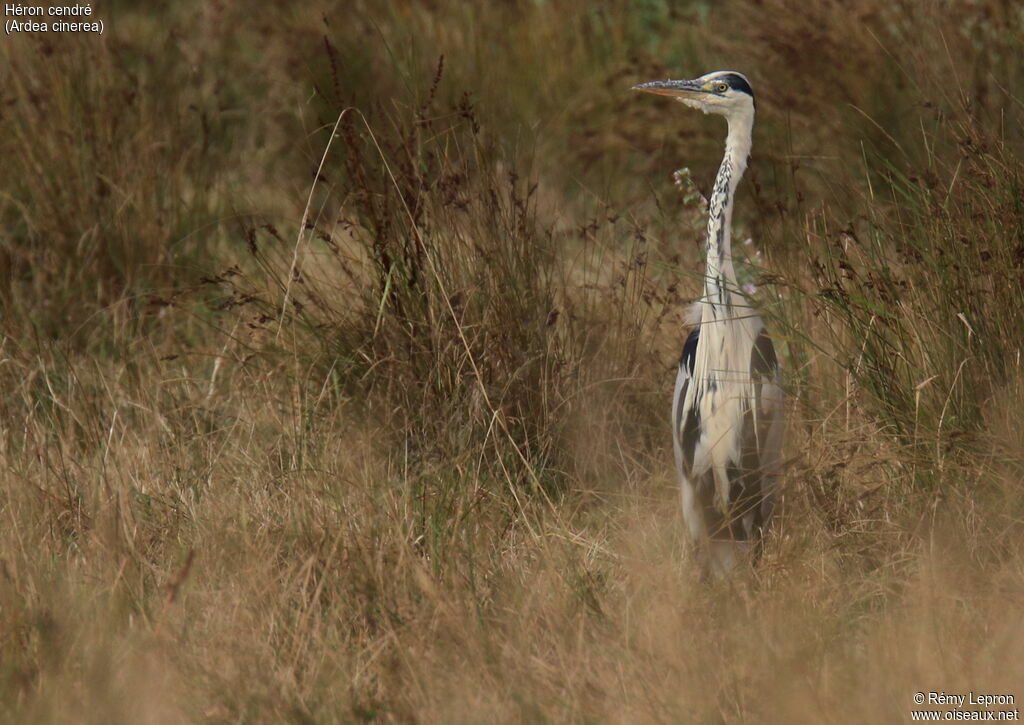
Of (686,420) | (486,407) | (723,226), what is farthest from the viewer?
(486,407)

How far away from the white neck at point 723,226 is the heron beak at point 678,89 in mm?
128

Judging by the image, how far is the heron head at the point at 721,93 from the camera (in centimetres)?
304

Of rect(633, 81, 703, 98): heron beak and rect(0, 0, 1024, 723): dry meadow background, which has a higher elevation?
rect(633, 81, 703, 98): heron beak

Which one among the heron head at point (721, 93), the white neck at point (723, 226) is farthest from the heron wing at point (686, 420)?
the heron head at point (721, 93)

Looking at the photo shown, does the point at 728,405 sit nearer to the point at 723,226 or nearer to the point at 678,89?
the point at 723,226

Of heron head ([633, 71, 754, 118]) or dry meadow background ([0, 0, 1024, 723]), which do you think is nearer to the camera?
dry meadow background ([0, 0, 1024, 723])

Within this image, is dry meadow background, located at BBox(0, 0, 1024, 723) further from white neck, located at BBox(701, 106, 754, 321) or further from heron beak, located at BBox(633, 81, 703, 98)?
heron beak, located at BBox(633, 81, 703, 98)

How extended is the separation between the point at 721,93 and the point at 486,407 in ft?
3.27

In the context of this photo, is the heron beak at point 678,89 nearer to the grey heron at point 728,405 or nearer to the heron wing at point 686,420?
the grey heron at point 728,405

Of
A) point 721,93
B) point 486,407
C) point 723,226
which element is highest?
point 721,93

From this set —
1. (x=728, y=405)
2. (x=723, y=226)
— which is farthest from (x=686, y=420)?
(x=723, y=226)

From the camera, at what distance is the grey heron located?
300 cm

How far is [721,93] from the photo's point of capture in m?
3.07

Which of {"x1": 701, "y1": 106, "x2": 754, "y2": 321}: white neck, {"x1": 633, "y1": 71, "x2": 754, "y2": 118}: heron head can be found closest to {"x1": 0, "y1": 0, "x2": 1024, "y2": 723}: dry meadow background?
{"x1": 701, "y1": 106, "x2": 754, "y2": 321}: white neck
